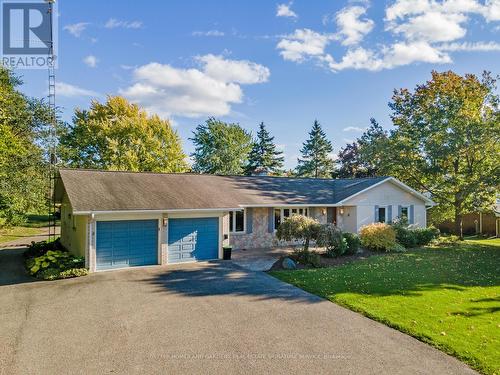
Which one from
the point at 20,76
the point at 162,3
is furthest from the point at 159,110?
the point at 162,3

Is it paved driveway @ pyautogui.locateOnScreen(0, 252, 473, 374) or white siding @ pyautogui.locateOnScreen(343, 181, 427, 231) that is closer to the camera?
paved driveway @ pyautogui.locateOnScreen(0, 252, 473, 374)

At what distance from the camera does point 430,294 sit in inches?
388

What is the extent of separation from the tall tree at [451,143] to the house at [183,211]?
15.5 ft

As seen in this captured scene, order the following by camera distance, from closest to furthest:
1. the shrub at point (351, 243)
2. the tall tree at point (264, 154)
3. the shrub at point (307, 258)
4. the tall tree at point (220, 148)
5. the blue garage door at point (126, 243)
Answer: the blue garage door at point (126, 243) → the shrub at point (307, 258) → the shrub at point (351, 243) → the tall tree at point (220, 148) → the tall tree at point (264, 154)

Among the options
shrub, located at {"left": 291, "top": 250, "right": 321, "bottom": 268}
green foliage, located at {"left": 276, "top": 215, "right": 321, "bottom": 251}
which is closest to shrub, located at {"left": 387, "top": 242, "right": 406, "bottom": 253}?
shrub, located at {"left": 291, "top": 250, "right": 321, "bottom": 268}

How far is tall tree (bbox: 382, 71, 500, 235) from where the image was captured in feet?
73.4

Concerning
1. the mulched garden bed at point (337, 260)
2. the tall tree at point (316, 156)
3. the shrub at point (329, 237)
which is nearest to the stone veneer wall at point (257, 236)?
the mulched garden bed at point (337, 260)

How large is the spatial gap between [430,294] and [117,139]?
3149 cm

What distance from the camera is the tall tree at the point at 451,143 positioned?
2236 cm

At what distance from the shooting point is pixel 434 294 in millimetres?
9859

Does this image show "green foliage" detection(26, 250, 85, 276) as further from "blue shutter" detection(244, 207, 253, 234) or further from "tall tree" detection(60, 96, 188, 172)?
"tall tree" detection(60, 96, 188, 172)

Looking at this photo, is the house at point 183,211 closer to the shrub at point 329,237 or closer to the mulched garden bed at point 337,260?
the mulched garden bed at point 337,260

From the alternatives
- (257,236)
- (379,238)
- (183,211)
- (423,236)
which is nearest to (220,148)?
(257,236)

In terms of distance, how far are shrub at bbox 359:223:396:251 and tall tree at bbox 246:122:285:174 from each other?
97.3 ft
